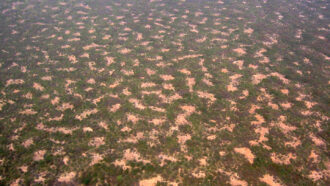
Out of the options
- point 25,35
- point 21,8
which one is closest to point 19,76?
point 25,35

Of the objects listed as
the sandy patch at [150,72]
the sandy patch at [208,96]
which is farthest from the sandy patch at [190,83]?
the sandy patch at [150,72]

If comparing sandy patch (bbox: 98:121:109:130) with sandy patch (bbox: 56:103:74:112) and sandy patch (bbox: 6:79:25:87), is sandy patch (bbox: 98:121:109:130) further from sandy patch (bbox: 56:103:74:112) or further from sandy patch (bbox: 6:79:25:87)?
sandy patch (bbox: 6:79:25:87)

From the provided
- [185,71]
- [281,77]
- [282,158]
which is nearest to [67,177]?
[282,158]

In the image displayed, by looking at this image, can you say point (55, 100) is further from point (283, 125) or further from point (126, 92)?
point (283, 125)

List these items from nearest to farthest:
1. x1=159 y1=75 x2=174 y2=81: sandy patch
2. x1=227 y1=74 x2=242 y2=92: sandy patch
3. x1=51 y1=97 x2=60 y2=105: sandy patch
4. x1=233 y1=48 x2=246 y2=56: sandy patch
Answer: x1=51 y1=97 x2=60 y2=105: sandy patch, x1=227 y1=74 x2=242 y2=92: sandy patch, x1=159 y1=75 x2=174 y2=81: sandy patch, x1=233 y1=48 x2=246 y2=56: sandy patch

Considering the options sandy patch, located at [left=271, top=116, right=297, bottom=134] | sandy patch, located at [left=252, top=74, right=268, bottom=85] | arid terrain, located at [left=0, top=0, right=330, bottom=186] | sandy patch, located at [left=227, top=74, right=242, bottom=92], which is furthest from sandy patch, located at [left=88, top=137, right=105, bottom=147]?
sandy patch, located at [left=252, top=74, right=268, bottom=85]

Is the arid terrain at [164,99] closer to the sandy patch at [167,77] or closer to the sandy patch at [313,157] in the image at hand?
the sandy patch at [313,157]

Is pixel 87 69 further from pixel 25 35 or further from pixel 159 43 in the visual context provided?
pixel 25 35
